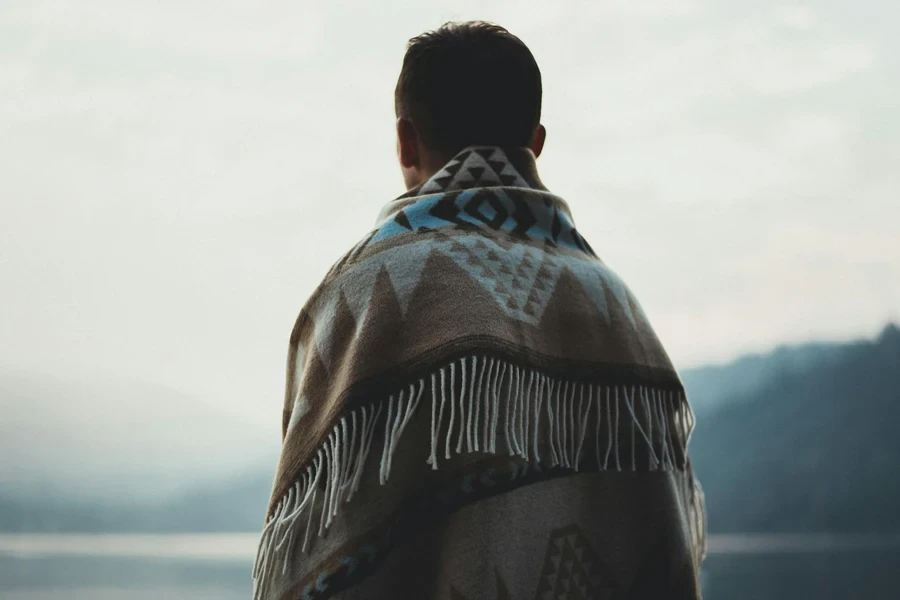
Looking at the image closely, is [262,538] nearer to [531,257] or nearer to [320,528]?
[320,528]

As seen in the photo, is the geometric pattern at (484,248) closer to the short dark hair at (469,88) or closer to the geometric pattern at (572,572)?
the short dark hair at (469,88)

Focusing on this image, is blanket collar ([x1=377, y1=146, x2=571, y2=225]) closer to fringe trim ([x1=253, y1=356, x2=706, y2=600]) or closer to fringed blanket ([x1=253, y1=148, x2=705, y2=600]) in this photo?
fringed blanket ([x1=253, y1=148, x2=705, y2=600])

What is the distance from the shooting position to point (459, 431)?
0.90 metres

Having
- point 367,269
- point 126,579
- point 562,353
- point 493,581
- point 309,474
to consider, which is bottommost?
point 493,581

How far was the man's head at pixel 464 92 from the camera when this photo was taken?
1.07 m

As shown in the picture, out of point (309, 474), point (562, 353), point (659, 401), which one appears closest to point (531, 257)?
point (562, 353)

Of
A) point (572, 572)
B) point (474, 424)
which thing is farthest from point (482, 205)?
point (572, 572)

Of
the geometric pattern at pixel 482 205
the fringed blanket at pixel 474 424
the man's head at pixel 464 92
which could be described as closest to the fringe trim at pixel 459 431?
the fringed blanket at pixel 474 424

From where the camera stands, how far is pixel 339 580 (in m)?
0.88

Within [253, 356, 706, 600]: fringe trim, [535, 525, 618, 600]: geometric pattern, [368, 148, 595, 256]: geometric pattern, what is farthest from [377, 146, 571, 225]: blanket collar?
[535, 525, 618, 600]: geometric pattern

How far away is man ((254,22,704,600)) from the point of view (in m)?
0.89

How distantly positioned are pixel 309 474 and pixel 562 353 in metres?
0.31

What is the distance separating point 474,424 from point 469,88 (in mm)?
425

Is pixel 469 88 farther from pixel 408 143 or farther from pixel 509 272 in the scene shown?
pixel 509 272
